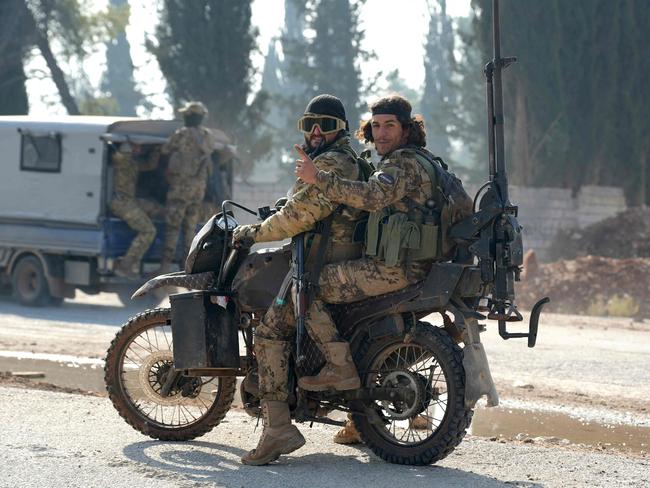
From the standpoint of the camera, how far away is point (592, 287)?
20.4 meters

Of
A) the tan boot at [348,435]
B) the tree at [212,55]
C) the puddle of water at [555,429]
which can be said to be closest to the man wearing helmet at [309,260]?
the tan boot at [348,435]

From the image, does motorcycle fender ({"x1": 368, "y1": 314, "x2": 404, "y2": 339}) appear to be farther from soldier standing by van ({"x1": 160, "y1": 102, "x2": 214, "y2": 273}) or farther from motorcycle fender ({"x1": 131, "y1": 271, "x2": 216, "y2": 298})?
soldier standing by van ({"x1": 160, "y1": 102, "x2": 214, "y2": 273})

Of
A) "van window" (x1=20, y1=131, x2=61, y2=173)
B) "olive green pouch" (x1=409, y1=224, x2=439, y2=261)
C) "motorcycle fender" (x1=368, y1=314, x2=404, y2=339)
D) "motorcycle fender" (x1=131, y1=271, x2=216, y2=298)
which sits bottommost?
"motorcycle fender" (x1=368, y1=314, x2=404, y2=339)

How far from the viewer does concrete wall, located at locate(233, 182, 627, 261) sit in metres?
29.6

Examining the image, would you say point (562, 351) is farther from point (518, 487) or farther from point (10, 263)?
point (10, 263)

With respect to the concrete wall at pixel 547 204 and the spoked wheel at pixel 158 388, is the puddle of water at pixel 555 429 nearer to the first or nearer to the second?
the spoked wheel at pixel 158 388

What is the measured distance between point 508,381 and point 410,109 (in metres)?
4.33

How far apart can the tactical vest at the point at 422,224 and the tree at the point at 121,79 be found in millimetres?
75371

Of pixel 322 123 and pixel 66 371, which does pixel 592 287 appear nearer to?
pixel 66 371

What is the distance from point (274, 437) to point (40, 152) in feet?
37.6

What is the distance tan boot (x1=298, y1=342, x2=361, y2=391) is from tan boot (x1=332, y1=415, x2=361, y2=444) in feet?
1.76

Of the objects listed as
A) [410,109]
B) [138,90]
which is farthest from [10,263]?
[138,90]

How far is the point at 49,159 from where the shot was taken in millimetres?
17016

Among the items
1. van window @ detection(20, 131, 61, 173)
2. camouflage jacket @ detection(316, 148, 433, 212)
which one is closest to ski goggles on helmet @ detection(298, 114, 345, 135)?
camouflage jacket @ detection(316, 148, 433, 212)
